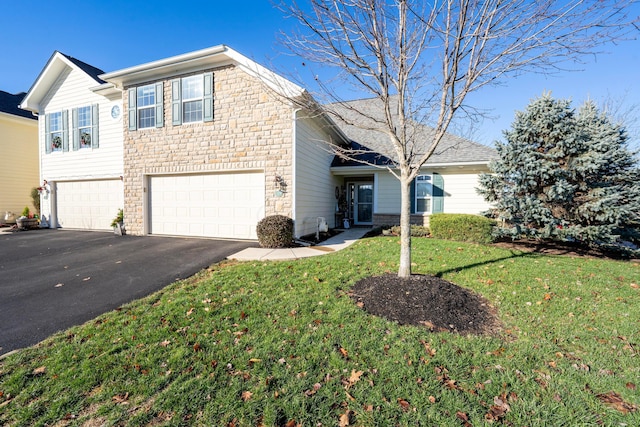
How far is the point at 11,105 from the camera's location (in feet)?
45.3

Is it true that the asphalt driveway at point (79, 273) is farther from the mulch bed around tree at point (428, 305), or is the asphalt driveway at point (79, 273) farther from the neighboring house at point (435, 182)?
the neighboring house at point (435, 182)

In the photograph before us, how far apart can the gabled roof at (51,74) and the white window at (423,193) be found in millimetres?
14414

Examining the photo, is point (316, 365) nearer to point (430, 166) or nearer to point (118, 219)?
point (430, 166)

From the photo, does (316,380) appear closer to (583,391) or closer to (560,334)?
(583,391)

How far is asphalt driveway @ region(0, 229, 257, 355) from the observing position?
3.62 metres

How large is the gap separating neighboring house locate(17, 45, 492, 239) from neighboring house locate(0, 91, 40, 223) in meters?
2.26

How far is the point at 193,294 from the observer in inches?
169

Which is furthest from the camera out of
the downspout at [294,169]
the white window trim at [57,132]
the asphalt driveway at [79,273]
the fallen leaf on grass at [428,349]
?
the white window trim at [57,132]

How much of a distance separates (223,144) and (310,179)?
3.19 m

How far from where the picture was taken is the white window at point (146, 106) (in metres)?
9.55

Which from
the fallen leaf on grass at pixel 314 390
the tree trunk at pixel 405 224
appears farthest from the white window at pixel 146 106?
the fallen leaf on grass at pixel 314 390

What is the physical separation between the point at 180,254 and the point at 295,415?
237 inches

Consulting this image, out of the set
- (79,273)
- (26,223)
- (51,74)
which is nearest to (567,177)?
(79,273)

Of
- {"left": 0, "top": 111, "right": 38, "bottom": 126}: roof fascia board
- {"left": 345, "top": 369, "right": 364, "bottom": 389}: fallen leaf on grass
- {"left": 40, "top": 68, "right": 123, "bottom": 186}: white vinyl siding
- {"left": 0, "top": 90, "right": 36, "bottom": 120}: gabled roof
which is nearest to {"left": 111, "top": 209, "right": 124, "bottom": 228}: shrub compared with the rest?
{"left": 40, "top": 68, "right": 123, "bottom": 186}: white vinyl siding
